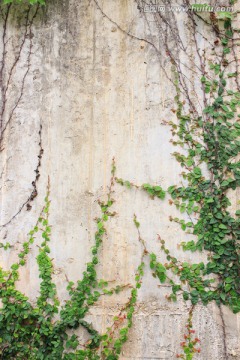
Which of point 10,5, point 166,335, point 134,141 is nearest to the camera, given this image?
point 166,335

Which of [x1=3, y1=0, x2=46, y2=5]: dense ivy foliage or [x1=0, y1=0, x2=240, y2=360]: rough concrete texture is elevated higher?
[x1=3, y1=0, x2=46, y2=5]: dense ivy foliage

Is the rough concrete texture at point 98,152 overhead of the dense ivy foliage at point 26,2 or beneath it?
beneath

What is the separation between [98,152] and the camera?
14.7 ft

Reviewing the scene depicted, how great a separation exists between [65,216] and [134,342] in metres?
1.23

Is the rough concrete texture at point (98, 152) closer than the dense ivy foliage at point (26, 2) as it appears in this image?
Yes

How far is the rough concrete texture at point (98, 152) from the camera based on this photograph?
13.8 ft

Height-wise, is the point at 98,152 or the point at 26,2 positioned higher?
the point at 26,2

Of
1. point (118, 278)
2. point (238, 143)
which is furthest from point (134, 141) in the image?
point (118, 278)

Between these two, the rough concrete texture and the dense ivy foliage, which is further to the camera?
the dense ivy foliage

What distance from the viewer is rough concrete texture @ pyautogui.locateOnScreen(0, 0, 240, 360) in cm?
420

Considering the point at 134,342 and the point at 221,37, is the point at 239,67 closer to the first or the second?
the point at 221,37

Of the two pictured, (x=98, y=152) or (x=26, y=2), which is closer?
(x=98, y=152)

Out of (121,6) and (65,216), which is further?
(121,6)

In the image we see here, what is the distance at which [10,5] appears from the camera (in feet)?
15.8
